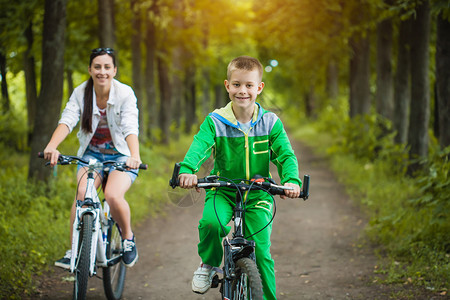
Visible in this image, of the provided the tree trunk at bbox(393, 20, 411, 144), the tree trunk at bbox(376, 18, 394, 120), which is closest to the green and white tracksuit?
the tree trunk at bbox(393, 20, 411, 144)

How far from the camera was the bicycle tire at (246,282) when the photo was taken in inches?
121

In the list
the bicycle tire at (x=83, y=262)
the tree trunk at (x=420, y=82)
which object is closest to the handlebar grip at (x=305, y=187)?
the bicycle tire at (x=83, y=262)

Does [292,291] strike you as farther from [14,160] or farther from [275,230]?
[14,160]

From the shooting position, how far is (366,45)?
15.4 m

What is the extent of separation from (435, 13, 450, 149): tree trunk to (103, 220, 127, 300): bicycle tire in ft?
16.4

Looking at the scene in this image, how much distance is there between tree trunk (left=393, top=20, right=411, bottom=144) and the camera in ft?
35.1

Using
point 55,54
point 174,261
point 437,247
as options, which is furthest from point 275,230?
point 55,54

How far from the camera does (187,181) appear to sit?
3312 millimetres

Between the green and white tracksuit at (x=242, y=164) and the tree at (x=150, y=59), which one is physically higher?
the tree at (x=150, y=59)

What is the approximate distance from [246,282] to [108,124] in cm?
235

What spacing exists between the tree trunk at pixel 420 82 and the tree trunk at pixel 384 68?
312cm

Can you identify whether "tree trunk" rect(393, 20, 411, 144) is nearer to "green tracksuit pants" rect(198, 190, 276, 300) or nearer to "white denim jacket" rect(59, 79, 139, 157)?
"white denim jacket" rect(59, 79, 139, 157)

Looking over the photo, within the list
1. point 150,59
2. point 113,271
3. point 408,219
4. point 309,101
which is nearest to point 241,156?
point 113,271

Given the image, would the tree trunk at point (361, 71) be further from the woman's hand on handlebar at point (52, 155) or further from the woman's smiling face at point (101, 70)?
the woman's hand on handlebar at point (52, 155)
